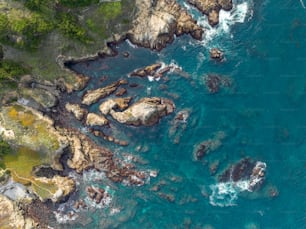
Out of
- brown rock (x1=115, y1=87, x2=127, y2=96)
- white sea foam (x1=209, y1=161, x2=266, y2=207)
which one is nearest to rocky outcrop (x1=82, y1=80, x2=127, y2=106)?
brown rock (x1=115, y1=87, x2=127, y2=96)

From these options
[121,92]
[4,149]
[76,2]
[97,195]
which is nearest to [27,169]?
[4,149]

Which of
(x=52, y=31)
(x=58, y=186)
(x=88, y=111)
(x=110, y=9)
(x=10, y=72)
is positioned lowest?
(x=58, y=186)

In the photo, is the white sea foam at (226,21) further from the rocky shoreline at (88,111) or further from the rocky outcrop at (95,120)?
the rocky outcrop at (95,120)

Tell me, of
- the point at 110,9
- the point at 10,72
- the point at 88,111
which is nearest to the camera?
the point at 10,72

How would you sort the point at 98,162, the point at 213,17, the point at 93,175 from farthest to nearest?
the point at 93,175 → the point at 98,162 → the point at 213,17

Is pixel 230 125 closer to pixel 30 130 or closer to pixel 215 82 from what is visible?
pixel 215 82

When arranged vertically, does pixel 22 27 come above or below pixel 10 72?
above
